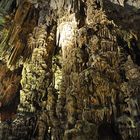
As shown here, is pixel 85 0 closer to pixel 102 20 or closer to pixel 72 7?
pixel 72 7

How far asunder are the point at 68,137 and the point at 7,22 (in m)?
8.89

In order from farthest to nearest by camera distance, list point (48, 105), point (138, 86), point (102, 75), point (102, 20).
→ 1. point (102, 20)
2. point (48, 105)
3. point (102, 75)
4. point (138, 86)

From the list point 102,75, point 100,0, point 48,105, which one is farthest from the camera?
point 100,0

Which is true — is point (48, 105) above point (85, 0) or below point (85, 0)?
below

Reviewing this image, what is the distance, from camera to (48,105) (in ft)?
33.4

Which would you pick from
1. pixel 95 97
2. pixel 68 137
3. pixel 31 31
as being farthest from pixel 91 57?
pixel 31 31

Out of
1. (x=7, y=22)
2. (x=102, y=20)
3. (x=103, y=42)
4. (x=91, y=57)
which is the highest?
(x=7, y=22)

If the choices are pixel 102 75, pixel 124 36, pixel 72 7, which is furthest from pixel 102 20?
pixel 102 75

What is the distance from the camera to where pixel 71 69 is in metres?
10.6

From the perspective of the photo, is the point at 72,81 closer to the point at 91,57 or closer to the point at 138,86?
the point at 91,57

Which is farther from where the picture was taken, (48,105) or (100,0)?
(100,0)

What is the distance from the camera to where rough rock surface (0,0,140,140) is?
8516 millimetres

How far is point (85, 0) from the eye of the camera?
14.1 m

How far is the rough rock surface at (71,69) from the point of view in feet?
27.9
